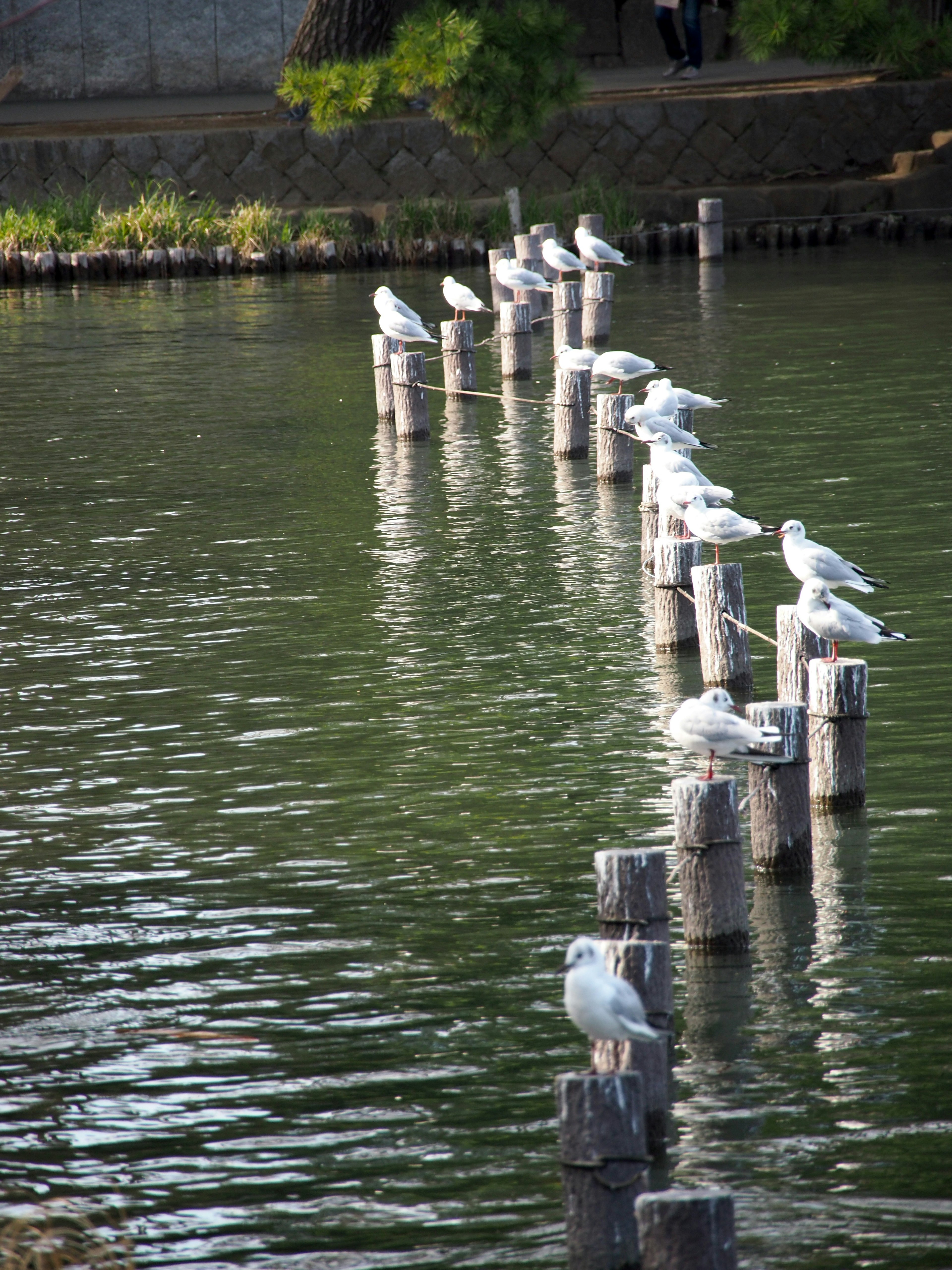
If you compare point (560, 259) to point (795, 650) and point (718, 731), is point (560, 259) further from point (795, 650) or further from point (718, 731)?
point (718, 731)

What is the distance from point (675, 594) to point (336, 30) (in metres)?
18.2

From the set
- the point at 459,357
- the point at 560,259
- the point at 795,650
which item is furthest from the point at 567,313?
the point at 795,650

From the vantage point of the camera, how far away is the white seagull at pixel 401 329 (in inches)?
572

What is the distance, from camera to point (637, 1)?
29.2m

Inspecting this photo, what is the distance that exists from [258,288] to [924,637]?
15312 millimetres

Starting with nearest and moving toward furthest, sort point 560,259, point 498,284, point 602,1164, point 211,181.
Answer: point 602,1164, point 560,259, point 498,284, point 211,181

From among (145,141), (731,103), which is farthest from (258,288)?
(731,103)

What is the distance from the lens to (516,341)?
51.5ft

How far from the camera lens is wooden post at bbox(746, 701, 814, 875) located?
5.80 meters

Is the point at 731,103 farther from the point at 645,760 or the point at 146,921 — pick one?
the point at 146,921

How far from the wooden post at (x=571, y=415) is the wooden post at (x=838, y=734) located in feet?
20.6

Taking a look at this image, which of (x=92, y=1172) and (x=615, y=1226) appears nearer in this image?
(x=615, y=1226)

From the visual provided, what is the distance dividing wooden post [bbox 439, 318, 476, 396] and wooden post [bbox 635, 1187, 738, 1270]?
37.6 ft

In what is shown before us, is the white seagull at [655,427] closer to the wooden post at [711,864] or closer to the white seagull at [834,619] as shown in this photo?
the white seagull at [834,619]
